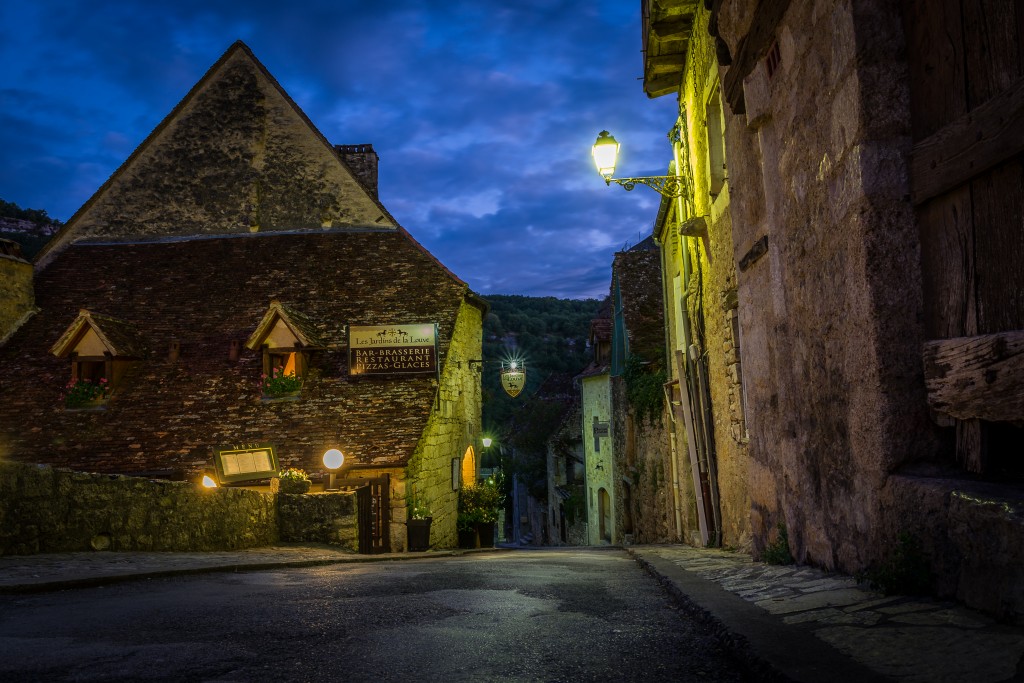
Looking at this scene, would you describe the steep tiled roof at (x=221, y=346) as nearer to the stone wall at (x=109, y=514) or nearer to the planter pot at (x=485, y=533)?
the stone wall at (x=109, y=514)

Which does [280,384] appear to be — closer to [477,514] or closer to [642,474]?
[477,514]

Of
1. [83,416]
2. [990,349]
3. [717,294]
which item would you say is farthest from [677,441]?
[83,416]

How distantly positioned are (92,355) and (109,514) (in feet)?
23.2

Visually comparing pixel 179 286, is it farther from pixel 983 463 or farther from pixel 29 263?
pixel 983 463

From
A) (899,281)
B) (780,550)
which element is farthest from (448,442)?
(899,281)

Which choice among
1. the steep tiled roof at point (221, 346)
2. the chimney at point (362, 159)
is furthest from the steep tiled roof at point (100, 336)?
the chimney at point (362, 159)

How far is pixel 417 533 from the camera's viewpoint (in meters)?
13.5

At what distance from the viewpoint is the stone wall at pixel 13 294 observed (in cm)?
1584

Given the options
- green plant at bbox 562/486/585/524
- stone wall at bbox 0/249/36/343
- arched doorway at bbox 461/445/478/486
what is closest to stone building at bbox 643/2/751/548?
arched doorway at bbox 461/445/478/486

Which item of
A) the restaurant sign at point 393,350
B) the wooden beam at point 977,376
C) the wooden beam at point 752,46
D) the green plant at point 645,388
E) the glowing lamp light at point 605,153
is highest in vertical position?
the glowing lamp light at point 605,153

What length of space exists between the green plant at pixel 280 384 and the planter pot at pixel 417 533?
3.58 m

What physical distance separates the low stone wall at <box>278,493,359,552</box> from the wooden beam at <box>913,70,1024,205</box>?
32.2 feet

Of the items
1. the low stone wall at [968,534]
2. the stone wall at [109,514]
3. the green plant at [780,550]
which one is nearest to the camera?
the low stone wall at [968,534]

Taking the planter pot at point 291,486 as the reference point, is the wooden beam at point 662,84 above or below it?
above
